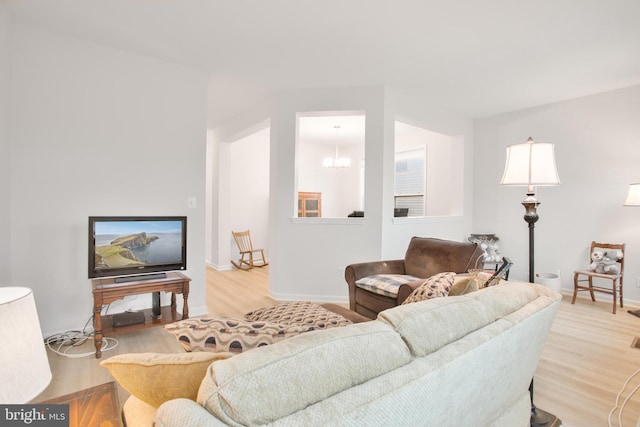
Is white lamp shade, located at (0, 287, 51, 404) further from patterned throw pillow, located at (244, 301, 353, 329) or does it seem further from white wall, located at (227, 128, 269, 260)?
white wall, located at (227, 128, 269, 260)

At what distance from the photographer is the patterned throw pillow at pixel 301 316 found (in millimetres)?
1726

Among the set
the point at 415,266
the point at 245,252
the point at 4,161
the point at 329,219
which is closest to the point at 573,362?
the point at 415,266

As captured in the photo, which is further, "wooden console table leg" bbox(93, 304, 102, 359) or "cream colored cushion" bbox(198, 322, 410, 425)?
"wooden console table leg" bbox(93, 304, 102, 359)

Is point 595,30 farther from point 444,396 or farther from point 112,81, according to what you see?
point 112,81

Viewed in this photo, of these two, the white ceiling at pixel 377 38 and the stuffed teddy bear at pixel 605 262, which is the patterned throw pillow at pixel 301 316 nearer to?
the white ceiling at pixel 377 38

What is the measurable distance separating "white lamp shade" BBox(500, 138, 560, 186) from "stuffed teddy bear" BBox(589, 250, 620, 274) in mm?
2928

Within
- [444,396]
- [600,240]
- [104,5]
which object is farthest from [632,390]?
[104,5]

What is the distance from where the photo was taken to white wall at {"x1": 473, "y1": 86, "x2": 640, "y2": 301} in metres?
3.93

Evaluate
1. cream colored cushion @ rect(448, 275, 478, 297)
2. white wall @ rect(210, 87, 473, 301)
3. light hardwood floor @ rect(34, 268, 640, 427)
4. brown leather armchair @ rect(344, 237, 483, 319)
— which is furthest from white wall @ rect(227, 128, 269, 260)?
cream colored cushion @ rect(448, 275, 478, 297)

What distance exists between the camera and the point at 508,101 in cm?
443

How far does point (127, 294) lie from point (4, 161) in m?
1.38

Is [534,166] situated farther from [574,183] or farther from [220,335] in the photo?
[574,183]

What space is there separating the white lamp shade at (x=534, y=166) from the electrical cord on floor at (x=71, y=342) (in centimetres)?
324

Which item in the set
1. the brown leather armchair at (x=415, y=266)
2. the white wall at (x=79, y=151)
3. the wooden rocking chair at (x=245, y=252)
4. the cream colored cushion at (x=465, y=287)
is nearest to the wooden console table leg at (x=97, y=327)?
the white wall at (x=79, y=151)
